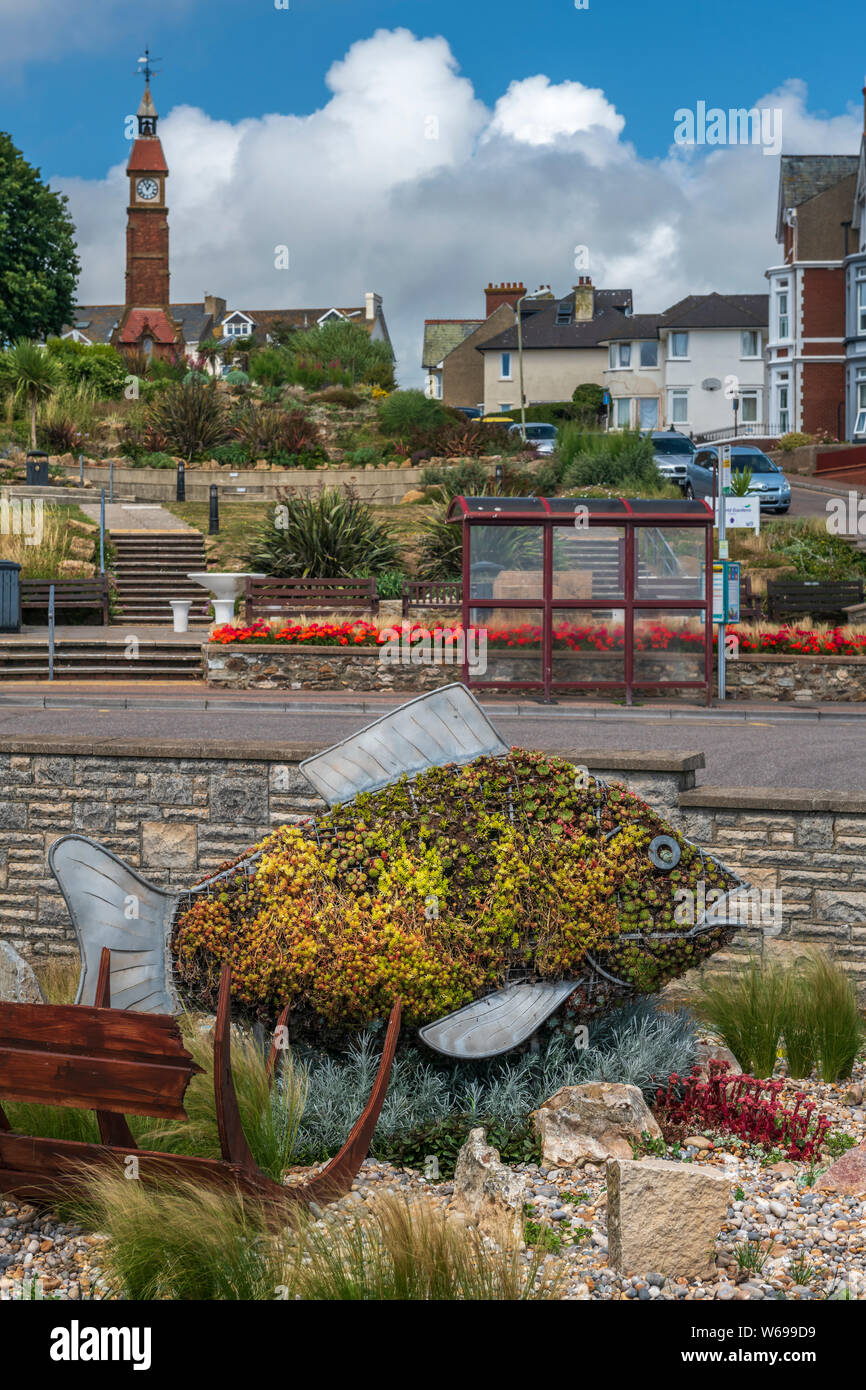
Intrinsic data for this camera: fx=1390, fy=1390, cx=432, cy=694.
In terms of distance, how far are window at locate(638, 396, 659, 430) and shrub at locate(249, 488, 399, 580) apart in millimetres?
43660

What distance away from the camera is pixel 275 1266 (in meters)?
4.41

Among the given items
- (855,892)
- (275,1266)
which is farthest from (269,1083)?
(855,892)

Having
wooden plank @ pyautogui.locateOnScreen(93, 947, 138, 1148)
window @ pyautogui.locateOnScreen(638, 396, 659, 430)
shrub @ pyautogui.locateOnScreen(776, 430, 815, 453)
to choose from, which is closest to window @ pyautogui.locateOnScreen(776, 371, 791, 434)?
shrub @ pyautogui.locateOnScreen(776, 430, 815, 453)

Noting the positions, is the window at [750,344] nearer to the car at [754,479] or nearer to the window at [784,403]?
the window at [784,403]

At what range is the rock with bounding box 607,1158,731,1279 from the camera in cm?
463

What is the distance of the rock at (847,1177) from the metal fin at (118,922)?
9.15 feet

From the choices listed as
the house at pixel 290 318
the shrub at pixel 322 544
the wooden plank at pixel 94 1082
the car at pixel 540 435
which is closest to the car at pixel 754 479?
the car at pixel 540 435

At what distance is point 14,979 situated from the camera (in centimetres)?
656

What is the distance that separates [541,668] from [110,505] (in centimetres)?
1753

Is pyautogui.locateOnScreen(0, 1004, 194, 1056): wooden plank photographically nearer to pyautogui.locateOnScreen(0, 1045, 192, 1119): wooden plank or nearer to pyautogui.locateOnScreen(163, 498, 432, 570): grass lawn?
pyautogui.locateOnScreen(0, 1045, 192, 1119): wooden plank

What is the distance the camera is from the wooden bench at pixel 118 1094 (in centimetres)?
468

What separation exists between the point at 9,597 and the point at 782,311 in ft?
150

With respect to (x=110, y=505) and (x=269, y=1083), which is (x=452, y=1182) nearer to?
(x=269, y=1083)

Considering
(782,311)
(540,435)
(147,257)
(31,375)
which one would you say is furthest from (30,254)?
(782,311)
